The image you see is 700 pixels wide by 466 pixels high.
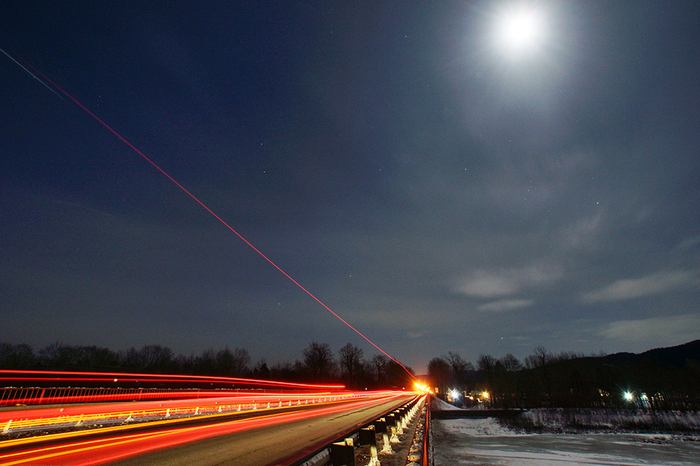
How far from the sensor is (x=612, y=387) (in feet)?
269

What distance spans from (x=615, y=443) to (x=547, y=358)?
3418 inches

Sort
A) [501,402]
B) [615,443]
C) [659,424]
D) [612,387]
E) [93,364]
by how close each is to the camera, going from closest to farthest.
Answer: [615,443] → [659,424] → [501,402] → [612,387] → [93,364]

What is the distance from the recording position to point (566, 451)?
28.4 m

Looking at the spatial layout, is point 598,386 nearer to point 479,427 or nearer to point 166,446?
point 479,427

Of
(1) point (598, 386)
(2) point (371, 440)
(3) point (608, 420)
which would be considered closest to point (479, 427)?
(3) point (608, 420)

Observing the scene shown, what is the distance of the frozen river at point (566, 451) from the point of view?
2248cm

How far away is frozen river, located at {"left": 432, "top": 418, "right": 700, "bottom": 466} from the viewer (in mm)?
22484

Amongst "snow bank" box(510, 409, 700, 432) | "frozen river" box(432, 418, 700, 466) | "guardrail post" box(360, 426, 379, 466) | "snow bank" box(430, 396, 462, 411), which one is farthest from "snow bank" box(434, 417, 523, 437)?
"guardrail post" box(360, 426, 379, 466)

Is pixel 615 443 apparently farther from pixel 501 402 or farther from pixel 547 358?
pixel 547 358

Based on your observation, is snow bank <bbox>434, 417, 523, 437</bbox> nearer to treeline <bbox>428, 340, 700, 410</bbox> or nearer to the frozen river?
the frozen river

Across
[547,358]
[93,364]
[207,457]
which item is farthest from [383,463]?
[93,364]

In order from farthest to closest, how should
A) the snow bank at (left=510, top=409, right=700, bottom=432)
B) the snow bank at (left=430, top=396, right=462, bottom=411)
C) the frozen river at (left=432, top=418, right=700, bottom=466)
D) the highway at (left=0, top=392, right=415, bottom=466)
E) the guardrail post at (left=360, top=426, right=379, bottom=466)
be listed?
the snow bank at (left=430, top=396, right=462, bottom=411) < the snow bank at (left=510, top=409, right=700, bottom=432) < the frozen river at (left=432, top=418, right=700, bottom=466) < the highway at (left=0, top=392, right=415, bottom=466) < the guardrail post at (left=360, top=426, right=379, bottom=466)

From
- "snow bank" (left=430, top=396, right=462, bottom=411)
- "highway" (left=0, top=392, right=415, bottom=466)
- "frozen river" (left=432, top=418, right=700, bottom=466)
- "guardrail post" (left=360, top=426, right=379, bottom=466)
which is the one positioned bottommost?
"snow bank" (left=430, top=396, right=462, bottom=411)

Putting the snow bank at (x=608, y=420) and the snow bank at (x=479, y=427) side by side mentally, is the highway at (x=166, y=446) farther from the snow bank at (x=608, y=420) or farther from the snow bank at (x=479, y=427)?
the snow bank at (x=608, y=420)
